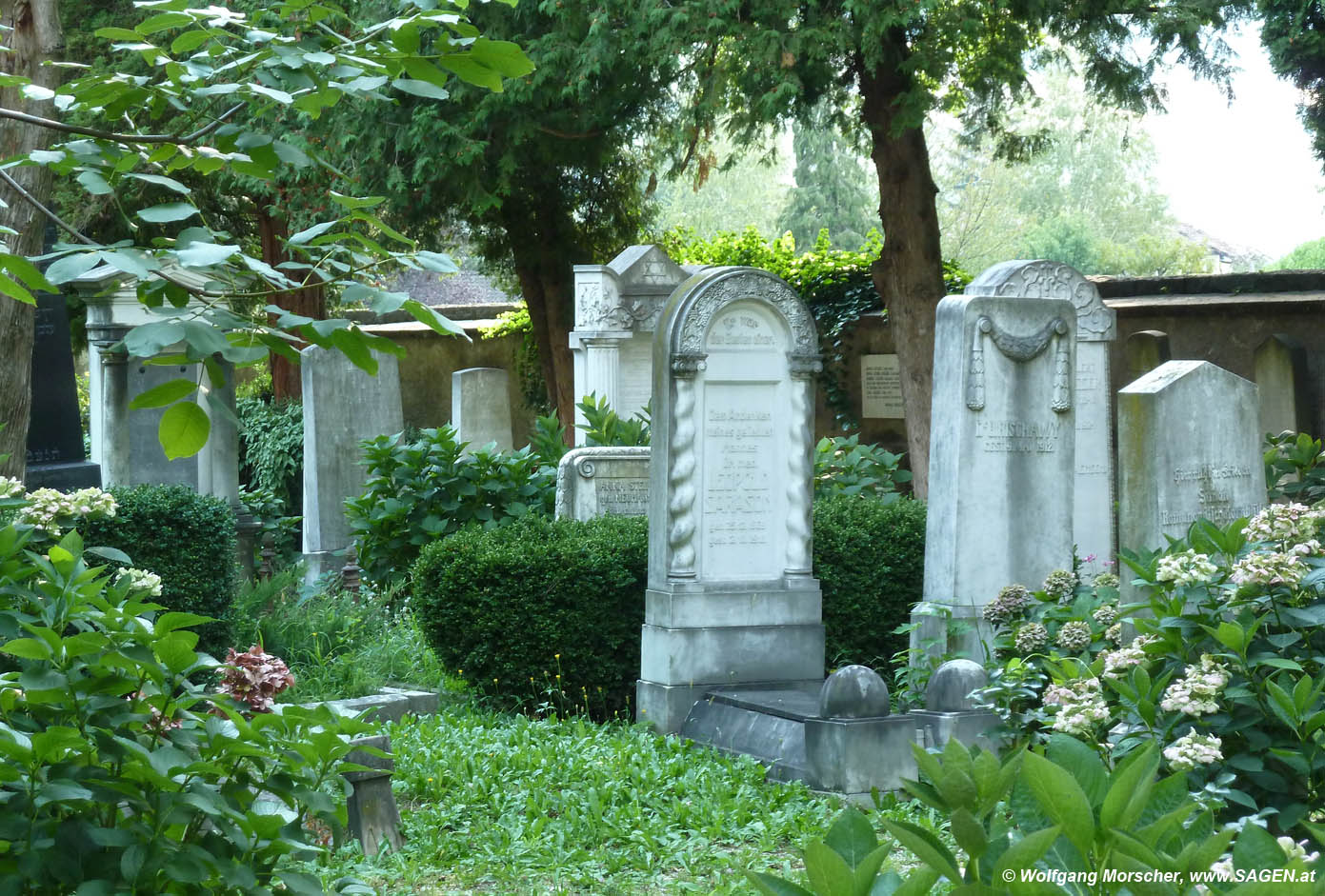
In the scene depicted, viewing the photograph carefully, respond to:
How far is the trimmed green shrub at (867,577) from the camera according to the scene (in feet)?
27.1

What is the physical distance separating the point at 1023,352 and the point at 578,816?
3688 millimetres

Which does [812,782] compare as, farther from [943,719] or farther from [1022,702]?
[1022,702]

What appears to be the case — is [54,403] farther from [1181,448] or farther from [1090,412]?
[1181,448]

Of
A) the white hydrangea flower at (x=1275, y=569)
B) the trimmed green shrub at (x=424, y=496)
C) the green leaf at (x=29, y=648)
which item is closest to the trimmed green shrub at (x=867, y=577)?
the trimmed green shrub at (x=424, y=496)

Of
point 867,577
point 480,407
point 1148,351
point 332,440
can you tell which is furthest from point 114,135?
point 480,407

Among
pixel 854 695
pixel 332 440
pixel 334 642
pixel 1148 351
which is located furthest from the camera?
pixel 332 440

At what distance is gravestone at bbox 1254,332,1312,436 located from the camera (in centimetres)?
1255

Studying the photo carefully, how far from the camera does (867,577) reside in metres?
8.31

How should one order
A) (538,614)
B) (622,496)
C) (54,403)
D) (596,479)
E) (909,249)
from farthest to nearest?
(909,249) < (622,496) < (596,479) < (54,403) < (538,614)

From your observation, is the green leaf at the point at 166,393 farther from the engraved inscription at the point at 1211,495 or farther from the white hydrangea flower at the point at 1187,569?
the engraved inscription at the point at 1211,495

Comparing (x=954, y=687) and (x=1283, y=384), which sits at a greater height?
(x=1283, y=384)

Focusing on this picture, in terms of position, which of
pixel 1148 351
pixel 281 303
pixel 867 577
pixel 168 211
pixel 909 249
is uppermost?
pixel 281 303

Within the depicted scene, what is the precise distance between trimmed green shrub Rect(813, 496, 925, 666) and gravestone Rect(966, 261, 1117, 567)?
4.02 ft

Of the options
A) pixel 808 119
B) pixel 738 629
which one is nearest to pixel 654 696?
pixel 738 629
